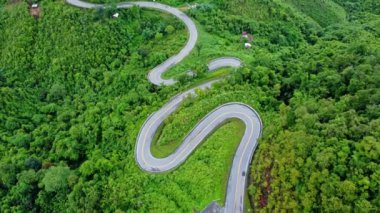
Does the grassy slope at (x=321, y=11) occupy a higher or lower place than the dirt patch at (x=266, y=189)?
higher

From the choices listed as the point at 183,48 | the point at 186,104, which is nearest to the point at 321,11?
the point at 183,48

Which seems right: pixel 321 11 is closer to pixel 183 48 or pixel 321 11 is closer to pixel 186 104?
pixel 183 48

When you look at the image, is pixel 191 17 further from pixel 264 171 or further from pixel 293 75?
pixel 264 171

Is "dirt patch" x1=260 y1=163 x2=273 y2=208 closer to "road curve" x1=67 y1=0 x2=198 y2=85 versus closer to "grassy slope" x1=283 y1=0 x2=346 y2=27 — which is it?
"road curve" x1=67 y1=0 x2=198 y2=85

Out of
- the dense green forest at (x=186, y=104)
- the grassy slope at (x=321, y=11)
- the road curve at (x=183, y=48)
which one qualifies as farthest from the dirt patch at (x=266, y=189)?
the grassy slope at (x=321, y=11)

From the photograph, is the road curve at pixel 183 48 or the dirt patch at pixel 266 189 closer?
the dirt patch at pixel 266 189

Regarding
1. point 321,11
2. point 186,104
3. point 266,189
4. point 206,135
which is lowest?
point 206,135

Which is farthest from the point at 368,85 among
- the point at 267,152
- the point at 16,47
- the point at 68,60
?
the point at 16,47

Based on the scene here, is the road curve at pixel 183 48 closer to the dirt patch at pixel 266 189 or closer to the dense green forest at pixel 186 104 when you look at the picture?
the dense green forest at pixel 186 104

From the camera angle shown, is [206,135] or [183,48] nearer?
[206,135]
